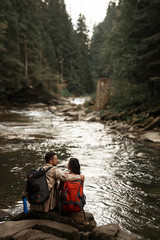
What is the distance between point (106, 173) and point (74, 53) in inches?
2360

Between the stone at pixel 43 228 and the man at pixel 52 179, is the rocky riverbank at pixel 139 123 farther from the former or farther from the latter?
the stone at pixel 43 228

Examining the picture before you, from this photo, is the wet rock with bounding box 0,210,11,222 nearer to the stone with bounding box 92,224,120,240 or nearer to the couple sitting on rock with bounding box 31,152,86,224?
the couple sitting on rock with bounding box 31,152,86,224

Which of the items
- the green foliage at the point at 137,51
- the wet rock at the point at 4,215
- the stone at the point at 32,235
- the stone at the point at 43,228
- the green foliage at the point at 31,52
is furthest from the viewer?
the green foliage at the point at 31,52

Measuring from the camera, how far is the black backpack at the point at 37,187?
3.20 m

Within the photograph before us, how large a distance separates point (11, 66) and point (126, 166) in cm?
2246

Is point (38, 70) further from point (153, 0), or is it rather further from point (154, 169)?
point (154, 169)

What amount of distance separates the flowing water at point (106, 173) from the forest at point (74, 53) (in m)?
4.93

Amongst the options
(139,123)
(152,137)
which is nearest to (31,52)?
(139,123)

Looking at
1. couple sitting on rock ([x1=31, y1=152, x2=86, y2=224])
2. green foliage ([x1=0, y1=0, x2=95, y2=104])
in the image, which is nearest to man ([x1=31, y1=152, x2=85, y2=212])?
couple sitting on rock ([x1=31, y1=152, x2=86, y2=224])

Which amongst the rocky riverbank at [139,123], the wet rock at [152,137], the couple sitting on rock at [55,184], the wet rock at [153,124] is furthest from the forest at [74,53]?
the couple sitting on rock at [55,184]

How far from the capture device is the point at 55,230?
3.05 metres

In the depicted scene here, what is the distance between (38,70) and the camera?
34031 mm

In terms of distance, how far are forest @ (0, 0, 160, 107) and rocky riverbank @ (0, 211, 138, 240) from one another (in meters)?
9.85

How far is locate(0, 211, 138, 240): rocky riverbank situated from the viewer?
2.89 meters
